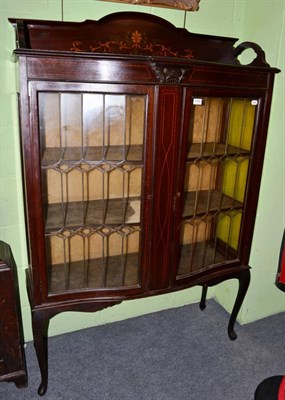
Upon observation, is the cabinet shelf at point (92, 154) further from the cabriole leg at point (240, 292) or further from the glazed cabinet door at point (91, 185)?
the cabriole leg at point (240, 292)

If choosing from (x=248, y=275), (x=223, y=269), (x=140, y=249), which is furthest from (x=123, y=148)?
(x=248, y=275)

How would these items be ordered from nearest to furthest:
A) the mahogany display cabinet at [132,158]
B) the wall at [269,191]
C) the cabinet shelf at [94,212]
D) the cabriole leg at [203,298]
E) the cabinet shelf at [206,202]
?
the mahogany display cabinet at [132,158] → the cabinet shelf at [94,212] → the cabinet shelf at [206,202] → the wall at [269,191] → the cabriole leg at [203,298]

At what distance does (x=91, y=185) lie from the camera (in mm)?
1592

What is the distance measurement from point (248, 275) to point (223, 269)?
19cm

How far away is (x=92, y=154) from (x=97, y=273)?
1.90ft

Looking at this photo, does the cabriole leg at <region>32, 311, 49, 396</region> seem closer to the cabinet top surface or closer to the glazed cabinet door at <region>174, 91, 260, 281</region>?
the glazed cabinet door at <region>174, 91, 260, 281</region>

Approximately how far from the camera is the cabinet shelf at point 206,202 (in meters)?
1.74

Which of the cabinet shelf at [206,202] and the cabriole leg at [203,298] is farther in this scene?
the cabriole leg at [203,298]

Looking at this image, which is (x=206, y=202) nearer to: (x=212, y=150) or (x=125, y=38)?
(x=212, y=150)

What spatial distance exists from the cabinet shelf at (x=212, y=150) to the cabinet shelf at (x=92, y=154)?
27cm

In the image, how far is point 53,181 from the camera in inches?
59.2

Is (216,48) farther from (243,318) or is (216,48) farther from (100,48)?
(243,318)

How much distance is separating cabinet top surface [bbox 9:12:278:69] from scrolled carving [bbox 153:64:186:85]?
0.18 metres

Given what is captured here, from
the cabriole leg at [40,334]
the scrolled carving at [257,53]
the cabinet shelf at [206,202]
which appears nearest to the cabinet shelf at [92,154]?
the cabinet shelf at [206,202]
